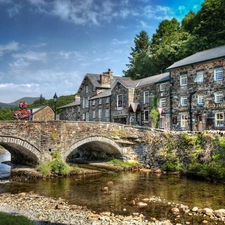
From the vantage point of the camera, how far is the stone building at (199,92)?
87.2 ft

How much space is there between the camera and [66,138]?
21781 millimetres

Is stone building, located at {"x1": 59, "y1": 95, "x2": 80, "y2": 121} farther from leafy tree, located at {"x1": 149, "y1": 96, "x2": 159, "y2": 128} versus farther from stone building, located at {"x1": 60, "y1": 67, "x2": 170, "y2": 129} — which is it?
leafy tree, located at {"x1": 149, "y1": 96, "x2": 159, "y2": 128}

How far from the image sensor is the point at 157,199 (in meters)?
14.1

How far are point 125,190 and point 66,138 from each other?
25.4 feet

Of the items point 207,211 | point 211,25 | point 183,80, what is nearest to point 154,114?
point 183,80

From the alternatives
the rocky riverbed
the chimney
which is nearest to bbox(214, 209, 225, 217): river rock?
the rocky riverbed

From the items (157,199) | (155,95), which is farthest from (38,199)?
(155,95)

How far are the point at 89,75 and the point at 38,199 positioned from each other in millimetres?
37931

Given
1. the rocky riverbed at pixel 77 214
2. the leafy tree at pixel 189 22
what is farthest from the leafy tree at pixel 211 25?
the rocky riverbed at pixel 77 214

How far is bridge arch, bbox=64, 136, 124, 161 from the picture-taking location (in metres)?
22.5

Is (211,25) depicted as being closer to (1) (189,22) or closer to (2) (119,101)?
(1) (189,22)

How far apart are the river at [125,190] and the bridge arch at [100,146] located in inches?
120

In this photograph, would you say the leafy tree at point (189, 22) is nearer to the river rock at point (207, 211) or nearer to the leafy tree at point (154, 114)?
the leafy tree at point (154, 114)

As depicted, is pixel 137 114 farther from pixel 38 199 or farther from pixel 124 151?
pixel 38 199
